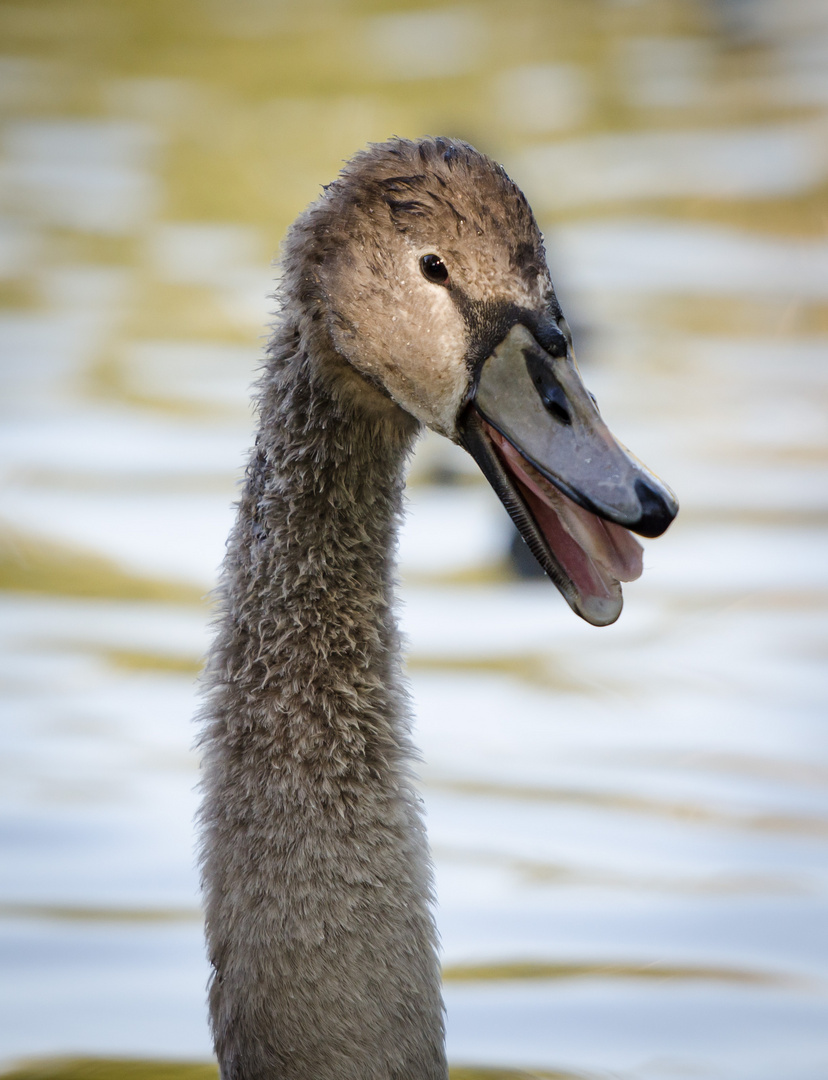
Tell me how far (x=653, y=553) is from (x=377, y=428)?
3.96m

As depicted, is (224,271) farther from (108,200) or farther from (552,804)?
(552,804)

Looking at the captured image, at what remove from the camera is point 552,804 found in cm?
545

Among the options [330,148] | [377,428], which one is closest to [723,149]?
[330,148]

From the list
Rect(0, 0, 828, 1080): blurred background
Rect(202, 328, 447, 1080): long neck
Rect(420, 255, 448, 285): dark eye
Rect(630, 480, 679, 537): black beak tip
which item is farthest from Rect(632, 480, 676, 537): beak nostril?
Rect(0, 0, 828, 1080): blurred background

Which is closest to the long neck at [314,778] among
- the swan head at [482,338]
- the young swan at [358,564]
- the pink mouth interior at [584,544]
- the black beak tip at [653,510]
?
the young swan at [358,564]

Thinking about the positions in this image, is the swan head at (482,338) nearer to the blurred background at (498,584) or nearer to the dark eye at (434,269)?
the dark eye at (434,269)

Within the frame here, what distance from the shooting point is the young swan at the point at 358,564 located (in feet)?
10.2

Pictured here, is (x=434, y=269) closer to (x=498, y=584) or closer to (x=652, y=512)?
(x=652, y=512)

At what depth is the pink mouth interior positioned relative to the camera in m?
3.04

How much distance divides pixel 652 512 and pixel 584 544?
165mm

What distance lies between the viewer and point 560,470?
3.04 metres

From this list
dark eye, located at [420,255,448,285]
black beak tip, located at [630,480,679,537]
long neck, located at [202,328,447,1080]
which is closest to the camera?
black beak tip, located at [630,480,679,537]

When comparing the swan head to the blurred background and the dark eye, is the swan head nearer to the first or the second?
the dark eye

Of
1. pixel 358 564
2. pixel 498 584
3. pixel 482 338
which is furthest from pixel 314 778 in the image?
pixel 498 584
